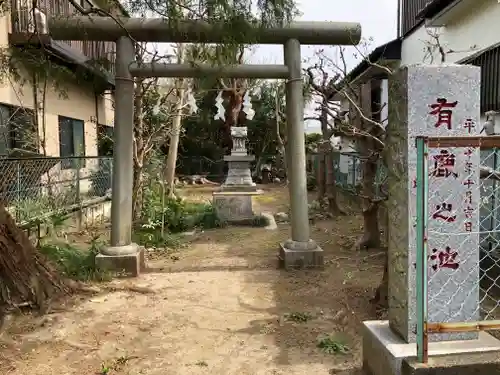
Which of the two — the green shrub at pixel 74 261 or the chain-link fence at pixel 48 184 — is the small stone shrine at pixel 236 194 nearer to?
the chain-link fence at pixel 48 184

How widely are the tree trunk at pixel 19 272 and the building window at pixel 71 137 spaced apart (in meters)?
5.81

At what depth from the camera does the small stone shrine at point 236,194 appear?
1041cm

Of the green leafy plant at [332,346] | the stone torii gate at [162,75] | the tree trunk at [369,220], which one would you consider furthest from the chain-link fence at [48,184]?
the tree trunk at [369,220]

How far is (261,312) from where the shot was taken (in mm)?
4461

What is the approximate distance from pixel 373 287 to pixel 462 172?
109 inches

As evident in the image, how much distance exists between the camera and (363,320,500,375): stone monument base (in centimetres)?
240

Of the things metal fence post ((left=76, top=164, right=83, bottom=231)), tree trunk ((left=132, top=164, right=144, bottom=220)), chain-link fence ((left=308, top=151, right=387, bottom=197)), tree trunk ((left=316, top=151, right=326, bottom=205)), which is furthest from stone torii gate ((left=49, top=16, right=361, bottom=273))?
tree trunk ((left=316, top=151, right=326, bottom=205))

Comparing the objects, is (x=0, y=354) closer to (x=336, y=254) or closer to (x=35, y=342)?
(x=35, y=342)

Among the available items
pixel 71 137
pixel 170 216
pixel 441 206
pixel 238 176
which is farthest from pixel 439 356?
pixel 71 137

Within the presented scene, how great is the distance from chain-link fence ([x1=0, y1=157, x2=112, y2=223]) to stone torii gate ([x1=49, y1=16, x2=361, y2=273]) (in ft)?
4.71

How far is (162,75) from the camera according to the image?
6.01 m

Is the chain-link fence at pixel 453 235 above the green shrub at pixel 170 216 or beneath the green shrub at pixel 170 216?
above

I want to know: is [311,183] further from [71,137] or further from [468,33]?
[468,33]

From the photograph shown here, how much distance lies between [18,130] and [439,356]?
8580mm
